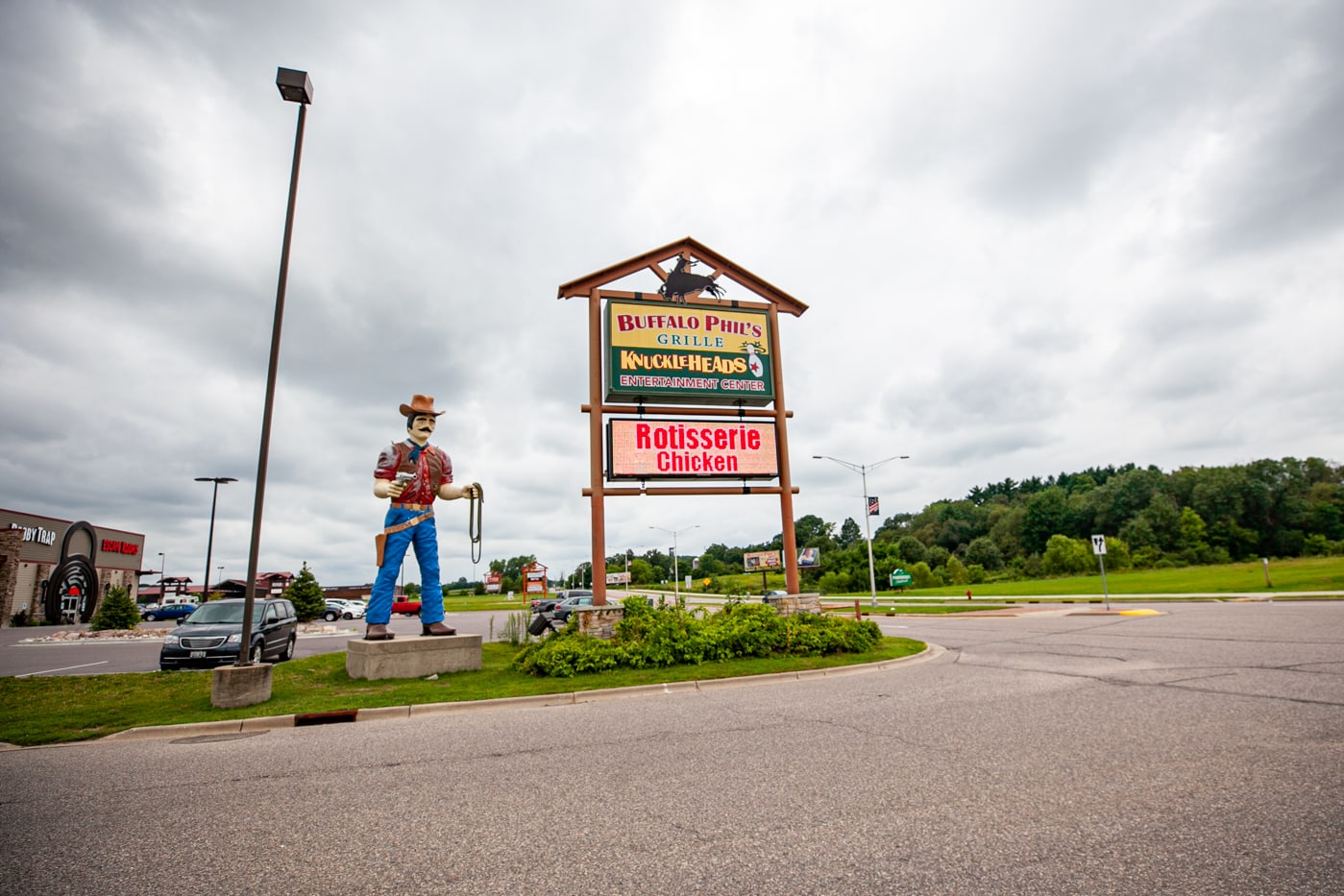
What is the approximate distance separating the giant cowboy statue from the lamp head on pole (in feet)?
18.1

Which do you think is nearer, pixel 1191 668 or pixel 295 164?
pixel 1191 668

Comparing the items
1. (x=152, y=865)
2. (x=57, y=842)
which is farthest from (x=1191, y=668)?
(x=57, y=842)

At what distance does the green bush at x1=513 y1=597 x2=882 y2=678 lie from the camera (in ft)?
40.1

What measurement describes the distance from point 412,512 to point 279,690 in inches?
147

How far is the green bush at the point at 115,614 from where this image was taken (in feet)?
98.0

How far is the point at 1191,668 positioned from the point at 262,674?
1439 cm

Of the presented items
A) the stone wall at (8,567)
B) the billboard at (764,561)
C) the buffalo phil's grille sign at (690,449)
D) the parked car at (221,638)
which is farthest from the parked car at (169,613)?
the buffalo phil's grille sign at (690,449)

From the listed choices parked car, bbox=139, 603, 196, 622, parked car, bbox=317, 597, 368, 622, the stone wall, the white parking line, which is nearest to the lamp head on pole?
the white parking line

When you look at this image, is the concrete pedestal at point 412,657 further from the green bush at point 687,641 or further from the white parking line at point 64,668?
the white parking line at point 64,668

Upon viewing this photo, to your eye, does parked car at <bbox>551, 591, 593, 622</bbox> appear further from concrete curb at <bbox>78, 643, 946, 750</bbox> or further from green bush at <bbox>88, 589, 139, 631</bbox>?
green bush at <bbox>88, 589, 139, 631</bbox>

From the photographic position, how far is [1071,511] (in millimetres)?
108312

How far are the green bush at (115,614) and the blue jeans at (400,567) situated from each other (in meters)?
26.5

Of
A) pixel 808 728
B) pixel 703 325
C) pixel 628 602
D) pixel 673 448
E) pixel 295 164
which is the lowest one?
pixel 808 728

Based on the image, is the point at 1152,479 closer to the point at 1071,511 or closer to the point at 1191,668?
the point at 1071,511
